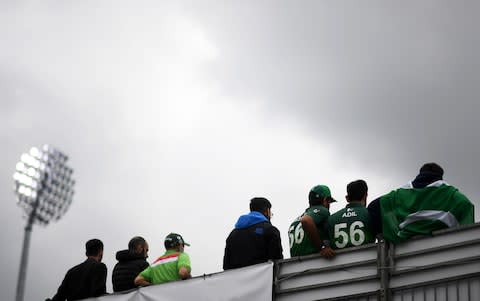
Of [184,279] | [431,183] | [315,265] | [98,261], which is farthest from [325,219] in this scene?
[98,261]

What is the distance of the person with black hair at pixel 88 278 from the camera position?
55.7 feet

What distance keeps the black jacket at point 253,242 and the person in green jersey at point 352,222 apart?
1.11 metres

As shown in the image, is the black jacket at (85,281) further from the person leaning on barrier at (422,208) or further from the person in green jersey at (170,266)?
the person leaning on barrier at (422,208)

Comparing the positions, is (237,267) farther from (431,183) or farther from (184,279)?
(431,183)

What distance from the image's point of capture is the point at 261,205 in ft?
52.4

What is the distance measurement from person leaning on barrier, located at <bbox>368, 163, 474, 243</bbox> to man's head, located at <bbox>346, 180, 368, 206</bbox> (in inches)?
14.2

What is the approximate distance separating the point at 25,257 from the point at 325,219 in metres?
4.82

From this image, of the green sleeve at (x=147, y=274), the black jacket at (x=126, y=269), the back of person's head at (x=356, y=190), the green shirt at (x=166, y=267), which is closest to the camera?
the back of person's head at (x=356, y=190)

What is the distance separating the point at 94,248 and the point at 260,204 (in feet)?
10.3

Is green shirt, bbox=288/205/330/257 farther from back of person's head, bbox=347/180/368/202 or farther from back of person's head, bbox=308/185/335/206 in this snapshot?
back of person's head, bbox=347/180/368/202

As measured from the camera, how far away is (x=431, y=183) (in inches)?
553

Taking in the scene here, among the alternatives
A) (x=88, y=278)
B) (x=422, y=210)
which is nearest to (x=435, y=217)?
(x=422, y=210)

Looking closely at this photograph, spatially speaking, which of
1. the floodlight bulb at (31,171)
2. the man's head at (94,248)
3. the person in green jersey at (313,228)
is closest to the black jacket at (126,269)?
the man's head at (94,248)

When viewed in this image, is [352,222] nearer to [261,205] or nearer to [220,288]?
[261,205]
